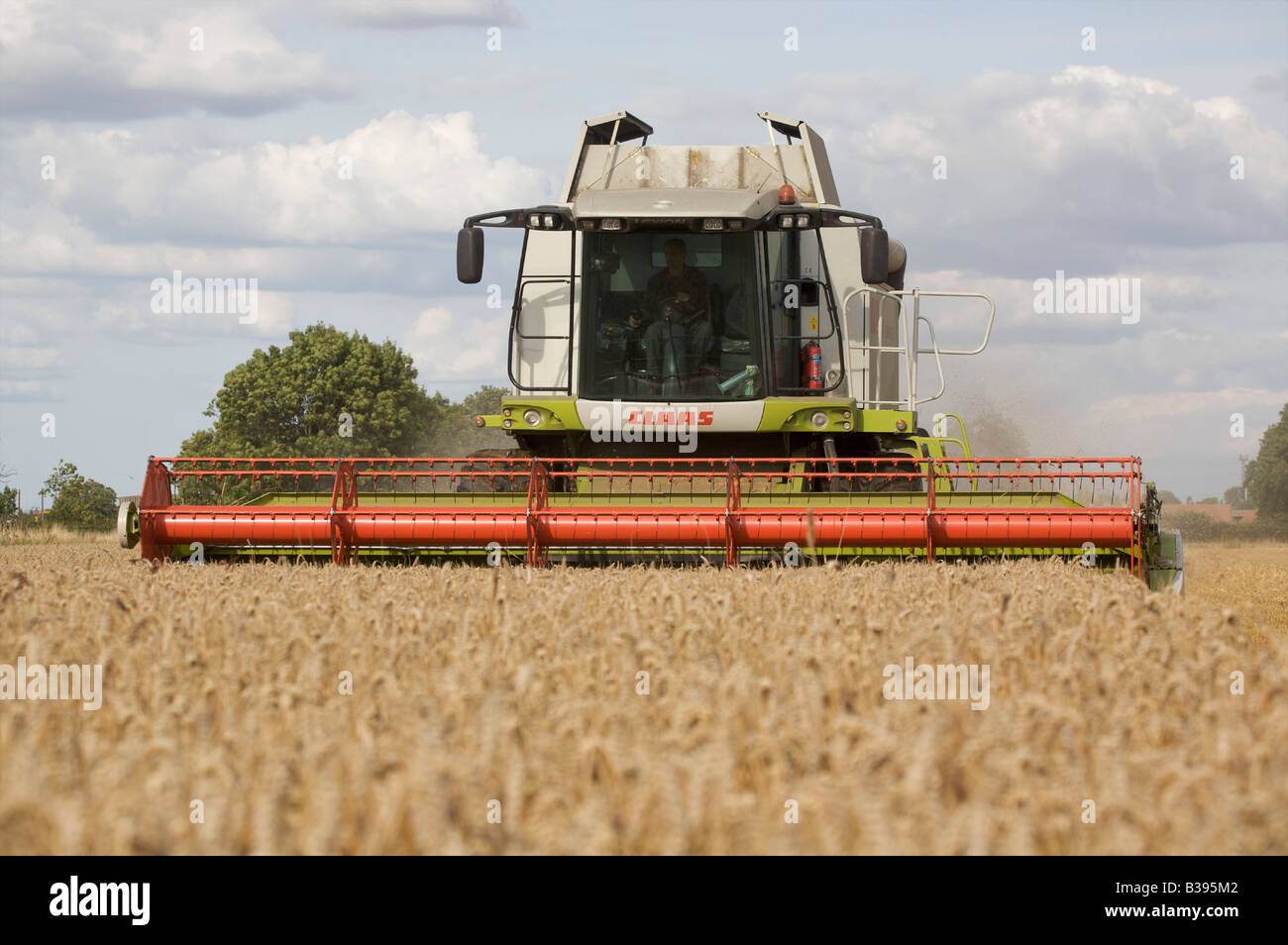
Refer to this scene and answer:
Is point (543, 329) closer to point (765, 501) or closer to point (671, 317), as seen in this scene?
point (671, 317)

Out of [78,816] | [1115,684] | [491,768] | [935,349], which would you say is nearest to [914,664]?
[1115,684]

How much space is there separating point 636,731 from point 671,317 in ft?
20.6

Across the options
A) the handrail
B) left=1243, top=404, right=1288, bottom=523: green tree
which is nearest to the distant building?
left=1243, top=404, right=1288, bottom=523: green tree

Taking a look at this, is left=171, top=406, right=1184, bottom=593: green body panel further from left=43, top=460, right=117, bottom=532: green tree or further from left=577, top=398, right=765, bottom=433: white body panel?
left=43, top=460, right=117, bottom=532: green tree

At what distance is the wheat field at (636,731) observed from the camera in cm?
206

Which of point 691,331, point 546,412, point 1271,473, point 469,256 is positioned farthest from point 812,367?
point 1271,473

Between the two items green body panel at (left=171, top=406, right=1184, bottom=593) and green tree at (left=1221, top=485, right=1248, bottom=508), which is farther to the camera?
green tree at (left=1221, top=485, right=1248, bottom=508)

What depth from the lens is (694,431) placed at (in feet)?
28.0

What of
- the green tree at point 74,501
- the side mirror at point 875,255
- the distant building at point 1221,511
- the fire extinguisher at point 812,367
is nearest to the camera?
the side mirror at point 875,255

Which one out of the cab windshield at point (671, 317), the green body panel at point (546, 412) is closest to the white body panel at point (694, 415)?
the cab windshield at point (671, 317)

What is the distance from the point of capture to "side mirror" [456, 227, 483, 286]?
8742mm

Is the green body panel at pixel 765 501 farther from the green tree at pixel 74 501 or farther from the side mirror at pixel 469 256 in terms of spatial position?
the green tree at pixel 74 501

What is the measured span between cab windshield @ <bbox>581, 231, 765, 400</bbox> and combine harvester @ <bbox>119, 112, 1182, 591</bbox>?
13 millimetres

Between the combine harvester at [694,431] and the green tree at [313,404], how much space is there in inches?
1445
